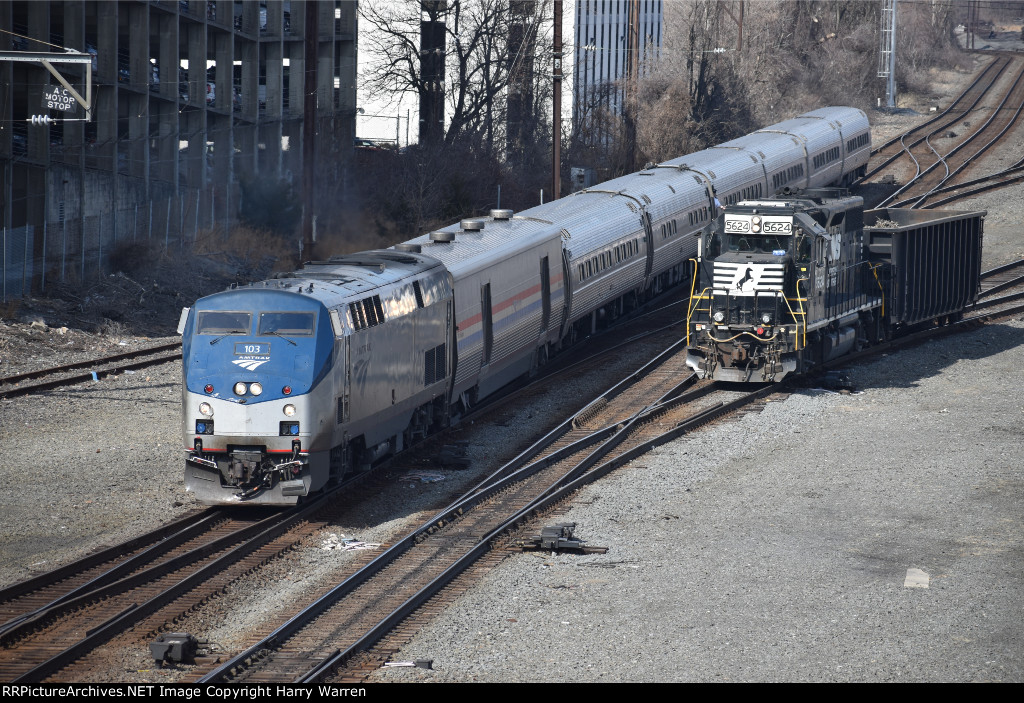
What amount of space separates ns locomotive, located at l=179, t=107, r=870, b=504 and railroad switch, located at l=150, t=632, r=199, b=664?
14.9 ft

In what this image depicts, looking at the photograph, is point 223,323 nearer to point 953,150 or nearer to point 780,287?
point 780,287

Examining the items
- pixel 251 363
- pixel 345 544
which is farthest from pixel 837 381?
pixel 251 363

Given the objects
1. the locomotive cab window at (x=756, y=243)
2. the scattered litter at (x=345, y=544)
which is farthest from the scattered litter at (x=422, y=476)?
the locomotive cab window at (x=756, y=243)

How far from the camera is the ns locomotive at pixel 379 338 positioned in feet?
54.9

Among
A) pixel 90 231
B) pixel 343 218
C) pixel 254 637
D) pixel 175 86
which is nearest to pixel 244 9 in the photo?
pixel 175 86

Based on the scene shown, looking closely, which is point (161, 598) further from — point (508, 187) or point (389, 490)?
point (508, 187)

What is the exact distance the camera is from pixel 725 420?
23.3 m

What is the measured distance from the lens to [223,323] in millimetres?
17109

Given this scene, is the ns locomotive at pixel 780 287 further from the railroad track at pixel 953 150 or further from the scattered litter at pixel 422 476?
the railroad track at pixel 953 150

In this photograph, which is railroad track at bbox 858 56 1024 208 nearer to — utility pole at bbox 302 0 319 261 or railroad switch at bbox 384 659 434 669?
utility pole at bbox 302 0 319 261

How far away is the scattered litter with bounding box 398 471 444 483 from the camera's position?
63.9 ft

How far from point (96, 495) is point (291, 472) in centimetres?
368

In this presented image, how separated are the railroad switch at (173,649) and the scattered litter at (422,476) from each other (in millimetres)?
7379

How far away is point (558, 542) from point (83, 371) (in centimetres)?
1511
